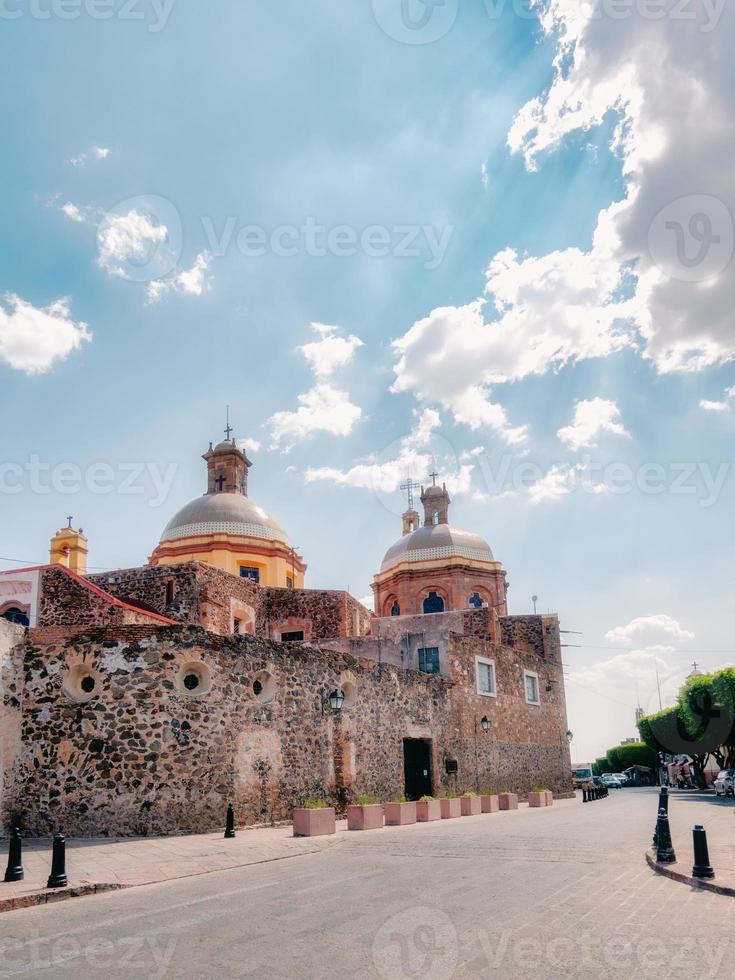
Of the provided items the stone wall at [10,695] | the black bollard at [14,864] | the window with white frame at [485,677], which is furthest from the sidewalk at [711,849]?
the stone wall at [10,695]

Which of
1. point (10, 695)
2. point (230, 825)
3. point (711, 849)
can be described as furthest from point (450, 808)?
point (10, 695)

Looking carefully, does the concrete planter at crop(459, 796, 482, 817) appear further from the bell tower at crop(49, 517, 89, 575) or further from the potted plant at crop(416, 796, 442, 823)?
the bell tower at crop(49, 517, 89, 575)

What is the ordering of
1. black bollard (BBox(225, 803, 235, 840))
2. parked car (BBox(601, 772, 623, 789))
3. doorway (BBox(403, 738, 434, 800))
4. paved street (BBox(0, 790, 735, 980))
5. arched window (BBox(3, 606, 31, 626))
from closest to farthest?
paved street (BBox(0, 790, 735, 980)), black bollard (BBox(225, 803, 235, 840)), doorway (BBox(403, 738, 434, 800)), arched window (BBox(3, 606, 31, 626)), parked car (BBox(601, 772, 623, 789))

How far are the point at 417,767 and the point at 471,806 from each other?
256 centimetres

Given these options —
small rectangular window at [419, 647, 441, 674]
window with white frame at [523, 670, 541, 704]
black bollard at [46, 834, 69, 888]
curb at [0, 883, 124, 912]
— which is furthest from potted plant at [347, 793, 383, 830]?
window with white frame at [523, 670, 541, 704]

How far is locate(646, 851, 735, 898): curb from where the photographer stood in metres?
8.28

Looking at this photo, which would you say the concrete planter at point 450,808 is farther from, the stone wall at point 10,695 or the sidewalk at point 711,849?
the stone wall at point 10,695

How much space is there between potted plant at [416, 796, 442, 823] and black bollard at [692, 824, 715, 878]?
34.3 feet

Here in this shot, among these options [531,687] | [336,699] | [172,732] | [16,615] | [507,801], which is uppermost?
[16,615]

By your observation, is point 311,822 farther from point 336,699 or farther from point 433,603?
point 433,603

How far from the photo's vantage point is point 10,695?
14477mm

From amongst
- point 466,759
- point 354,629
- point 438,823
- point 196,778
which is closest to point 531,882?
point 196,778

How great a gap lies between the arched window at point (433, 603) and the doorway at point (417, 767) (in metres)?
18.6

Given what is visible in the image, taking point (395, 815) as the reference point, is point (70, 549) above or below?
above
